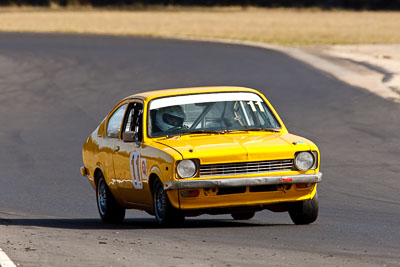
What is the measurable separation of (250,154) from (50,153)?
1044 centimetres

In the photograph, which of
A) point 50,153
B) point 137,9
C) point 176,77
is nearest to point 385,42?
point 176,77

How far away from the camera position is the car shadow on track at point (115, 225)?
11039mm

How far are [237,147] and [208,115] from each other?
106 centimetres

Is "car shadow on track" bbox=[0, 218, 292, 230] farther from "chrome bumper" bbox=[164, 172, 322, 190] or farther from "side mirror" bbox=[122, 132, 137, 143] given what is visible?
"side mirror" bbox=[122, 132, 137, 143]

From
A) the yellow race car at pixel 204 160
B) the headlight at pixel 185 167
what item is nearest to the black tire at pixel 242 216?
the yellow race car at pixel 204 160

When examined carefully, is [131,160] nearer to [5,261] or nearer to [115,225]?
[115,225]

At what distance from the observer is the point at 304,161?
10.3m

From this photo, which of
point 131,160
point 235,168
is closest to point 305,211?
point 235,168

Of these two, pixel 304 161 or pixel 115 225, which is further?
pixel 115 225

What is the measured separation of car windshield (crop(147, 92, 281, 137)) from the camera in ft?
36.3

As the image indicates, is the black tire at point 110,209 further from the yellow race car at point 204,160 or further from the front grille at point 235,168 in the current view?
the front grille at point 235,168

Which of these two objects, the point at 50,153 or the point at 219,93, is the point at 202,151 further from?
the point at 50,153

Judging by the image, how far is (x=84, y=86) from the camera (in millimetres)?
30109

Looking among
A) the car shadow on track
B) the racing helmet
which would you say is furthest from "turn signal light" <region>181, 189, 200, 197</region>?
the racing helmet
